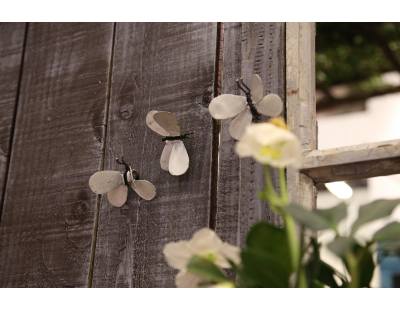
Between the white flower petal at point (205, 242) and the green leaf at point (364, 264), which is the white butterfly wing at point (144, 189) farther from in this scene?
the green leaf at point (364, 264)

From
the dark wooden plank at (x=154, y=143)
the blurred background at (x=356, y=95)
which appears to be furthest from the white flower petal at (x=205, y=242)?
the blurred background at (x=356, y=95)

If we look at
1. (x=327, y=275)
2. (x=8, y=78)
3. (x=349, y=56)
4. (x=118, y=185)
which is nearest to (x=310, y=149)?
(x=327, y=275)

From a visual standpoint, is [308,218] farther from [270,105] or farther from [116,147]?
[116,147]

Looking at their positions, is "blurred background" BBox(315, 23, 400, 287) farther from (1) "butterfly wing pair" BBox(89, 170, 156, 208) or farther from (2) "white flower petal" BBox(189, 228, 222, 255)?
(2) "white flower petal" BBox(189, 228, 222, 255)

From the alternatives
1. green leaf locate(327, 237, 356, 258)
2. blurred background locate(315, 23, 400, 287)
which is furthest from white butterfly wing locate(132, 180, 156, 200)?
blurred background locate(315, 23, 400, 287)
